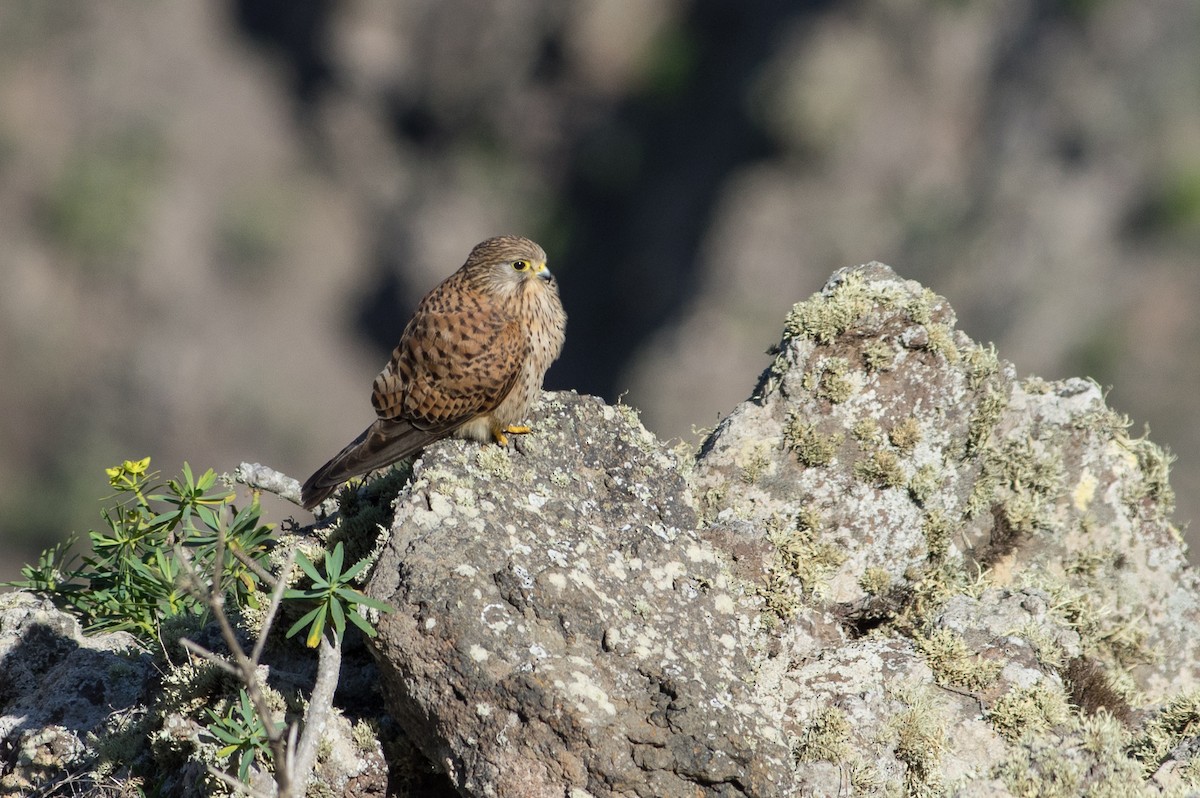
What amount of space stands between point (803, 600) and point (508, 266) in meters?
2.13

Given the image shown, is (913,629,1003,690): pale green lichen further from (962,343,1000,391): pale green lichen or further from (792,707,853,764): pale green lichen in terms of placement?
(962,343,1000,391): pale green lichen

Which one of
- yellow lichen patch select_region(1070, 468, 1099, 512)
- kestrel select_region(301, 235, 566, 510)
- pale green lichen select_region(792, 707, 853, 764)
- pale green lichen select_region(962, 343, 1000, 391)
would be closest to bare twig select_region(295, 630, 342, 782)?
kestrel select_region(301, 235, 566, 510)

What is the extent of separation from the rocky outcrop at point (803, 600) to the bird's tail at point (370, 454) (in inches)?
8.7

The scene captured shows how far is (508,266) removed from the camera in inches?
242

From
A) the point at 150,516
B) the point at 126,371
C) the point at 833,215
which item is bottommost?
the point at 150,516

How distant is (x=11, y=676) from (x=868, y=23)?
916 inches

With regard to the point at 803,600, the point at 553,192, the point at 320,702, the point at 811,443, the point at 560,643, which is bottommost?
the point at 320,702

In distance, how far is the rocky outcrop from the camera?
14.6ft

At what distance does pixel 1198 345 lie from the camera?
2202 cm

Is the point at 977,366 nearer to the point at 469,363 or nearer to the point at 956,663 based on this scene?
the point at 956,663

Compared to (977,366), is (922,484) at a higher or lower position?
lower

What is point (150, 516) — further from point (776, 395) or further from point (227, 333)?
point (227, 333)

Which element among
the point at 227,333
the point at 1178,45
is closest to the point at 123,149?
the point at 227,333

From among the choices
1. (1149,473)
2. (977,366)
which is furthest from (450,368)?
(1149,473)
